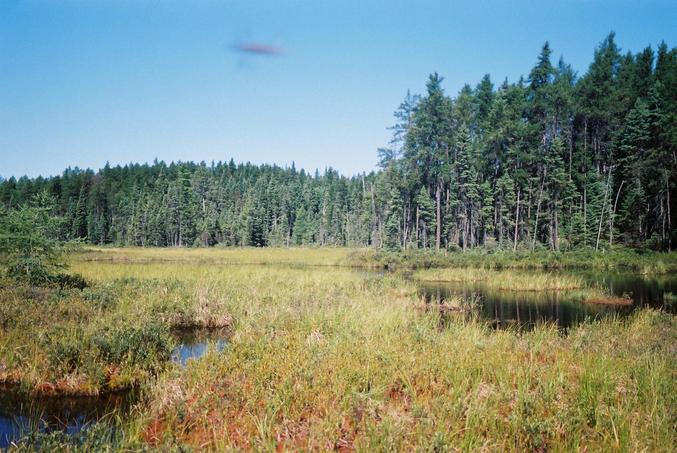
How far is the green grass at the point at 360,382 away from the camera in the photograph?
4.89 metres

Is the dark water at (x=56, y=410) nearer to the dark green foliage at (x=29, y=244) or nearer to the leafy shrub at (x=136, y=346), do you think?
the leafy shrub at (x=136, y=346)

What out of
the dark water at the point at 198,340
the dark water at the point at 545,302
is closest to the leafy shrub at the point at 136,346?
the dark water at the point at 198,340

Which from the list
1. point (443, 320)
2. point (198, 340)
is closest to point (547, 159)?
point (443, 320)

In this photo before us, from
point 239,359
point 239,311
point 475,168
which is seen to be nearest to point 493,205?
point 475,168

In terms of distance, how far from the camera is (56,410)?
6.96 m

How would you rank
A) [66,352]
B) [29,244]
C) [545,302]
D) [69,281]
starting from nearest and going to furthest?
[66,352] < [29,244] < [69,281] < [545,302]

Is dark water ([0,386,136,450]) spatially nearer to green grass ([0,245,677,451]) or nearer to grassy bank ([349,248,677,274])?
green grass ([0,245,677,451])

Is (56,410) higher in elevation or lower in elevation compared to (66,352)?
lower

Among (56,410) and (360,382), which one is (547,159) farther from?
(56,410)

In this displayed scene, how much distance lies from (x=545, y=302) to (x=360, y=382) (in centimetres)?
1788

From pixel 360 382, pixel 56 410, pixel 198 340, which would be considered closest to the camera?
pixel 360 382

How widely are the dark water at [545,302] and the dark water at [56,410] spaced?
10692 mm

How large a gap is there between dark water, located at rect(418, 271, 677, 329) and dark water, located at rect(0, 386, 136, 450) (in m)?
10.7

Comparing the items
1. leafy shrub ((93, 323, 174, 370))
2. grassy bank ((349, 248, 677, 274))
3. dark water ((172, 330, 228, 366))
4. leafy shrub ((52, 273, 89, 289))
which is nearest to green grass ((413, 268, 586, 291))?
grassy bank ((349, 248, 677, 274))
